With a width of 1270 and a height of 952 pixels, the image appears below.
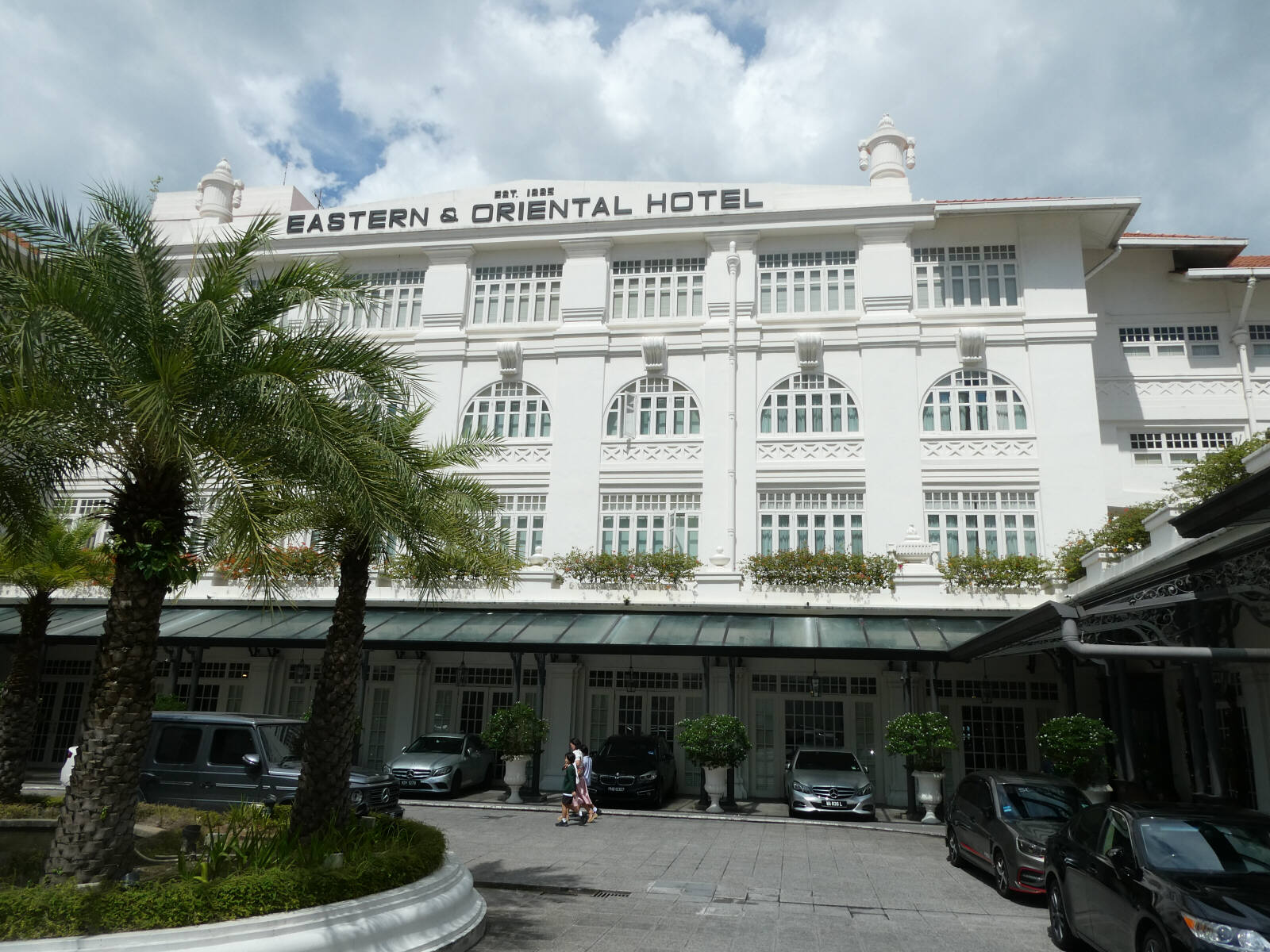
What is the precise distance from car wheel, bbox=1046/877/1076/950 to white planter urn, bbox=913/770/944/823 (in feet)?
29.9

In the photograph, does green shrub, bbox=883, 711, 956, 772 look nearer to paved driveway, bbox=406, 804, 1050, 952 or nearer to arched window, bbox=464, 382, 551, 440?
paved driveway, bbox=406, 804, 1050, 952

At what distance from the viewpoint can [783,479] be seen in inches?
920

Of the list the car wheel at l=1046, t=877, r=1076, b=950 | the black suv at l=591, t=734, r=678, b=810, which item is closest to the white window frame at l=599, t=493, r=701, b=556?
the black suv at l=591, t=734, r=678, b=810

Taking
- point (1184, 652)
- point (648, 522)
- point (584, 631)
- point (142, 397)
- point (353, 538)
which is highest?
point (648, 522)

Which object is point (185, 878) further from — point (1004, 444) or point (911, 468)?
point (1004, 444)

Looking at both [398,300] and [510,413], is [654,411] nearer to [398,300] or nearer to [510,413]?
[510,413]

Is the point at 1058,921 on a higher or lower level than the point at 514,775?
lower

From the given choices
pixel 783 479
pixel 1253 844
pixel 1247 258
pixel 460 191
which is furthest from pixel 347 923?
pixel 1247 258

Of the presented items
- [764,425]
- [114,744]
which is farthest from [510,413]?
[114,744]

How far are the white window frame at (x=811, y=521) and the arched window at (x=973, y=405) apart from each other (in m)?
2.98

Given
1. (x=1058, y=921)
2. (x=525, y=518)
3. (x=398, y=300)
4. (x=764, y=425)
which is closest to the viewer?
(x=1058, y=921)

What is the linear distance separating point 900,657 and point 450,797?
1010 centimetres

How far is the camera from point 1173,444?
23.6 meters

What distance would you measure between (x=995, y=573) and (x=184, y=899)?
1824 centimetres
